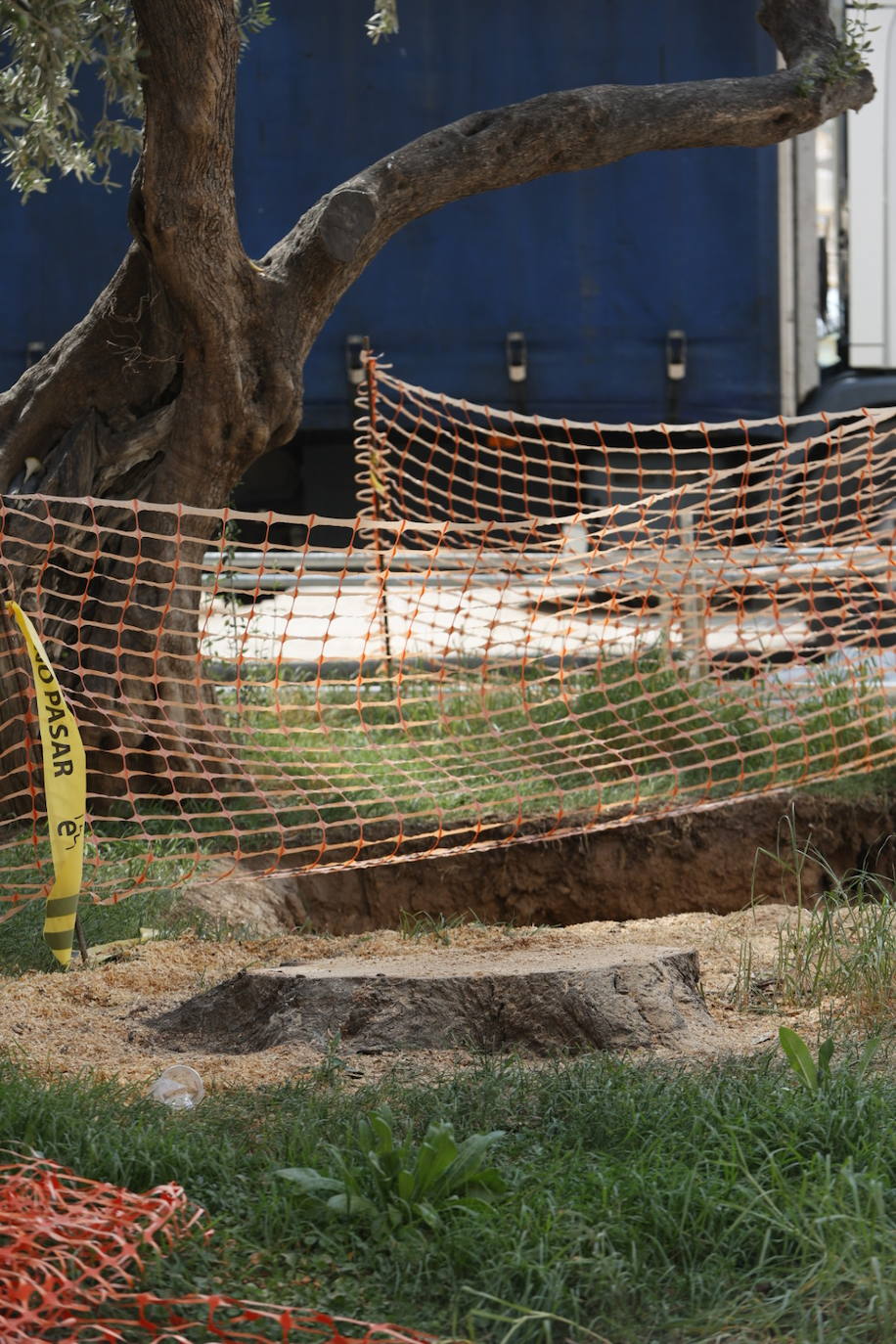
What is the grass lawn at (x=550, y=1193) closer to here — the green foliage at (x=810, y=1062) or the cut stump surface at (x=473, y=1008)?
the green foliage at (x=810, y=1062)

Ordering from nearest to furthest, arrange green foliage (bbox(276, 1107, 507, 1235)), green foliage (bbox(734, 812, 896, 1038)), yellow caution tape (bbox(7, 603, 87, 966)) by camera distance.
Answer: green foliage (bbox(276, 1107, 507, 1235))
green foliage (bbox(734, 812, 896, 1038))
yellow caution tape (bbox(7, 603, 87, 966))

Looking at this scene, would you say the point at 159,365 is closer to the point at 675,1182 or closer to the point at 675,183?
the point at 675,1182

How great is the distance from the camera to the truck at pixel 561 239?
30.0 feet

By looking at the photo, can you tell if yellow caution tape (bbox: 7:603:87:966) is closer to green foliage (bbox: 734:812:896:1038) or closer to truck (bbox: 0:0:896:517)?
green foliage (bbox: 734:812:896:1038)

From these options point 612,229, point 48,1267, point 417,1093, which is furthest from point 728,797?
point 612,229

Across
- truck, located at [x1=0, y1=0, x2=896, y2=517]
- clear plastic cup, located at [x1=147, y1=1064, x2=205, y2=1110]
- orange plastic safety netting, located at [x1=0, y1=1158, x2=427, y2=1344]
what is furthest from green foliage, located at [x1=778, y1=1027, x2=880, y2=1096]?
truck, located at [x1=0, y1=0, x2=896, y2=517]

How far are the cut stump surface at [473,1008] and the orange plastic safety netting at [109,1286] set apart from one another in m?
1.08

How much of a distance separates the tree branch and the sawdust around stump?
7.73ft

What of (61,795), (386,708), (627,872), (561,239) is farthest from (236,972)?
(561,239)

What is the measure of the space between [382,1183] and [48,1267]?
1.99 feet

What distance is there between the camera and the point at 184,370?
5.65 m

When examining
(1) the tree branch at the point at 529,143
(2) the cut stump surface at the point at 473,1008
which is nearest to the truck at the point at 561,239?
(1) the tree branch at the point at 529,143

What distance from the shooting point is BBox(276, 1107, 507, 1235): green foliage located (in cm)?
270

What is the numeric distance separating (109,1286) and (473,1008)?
4.89 feet
